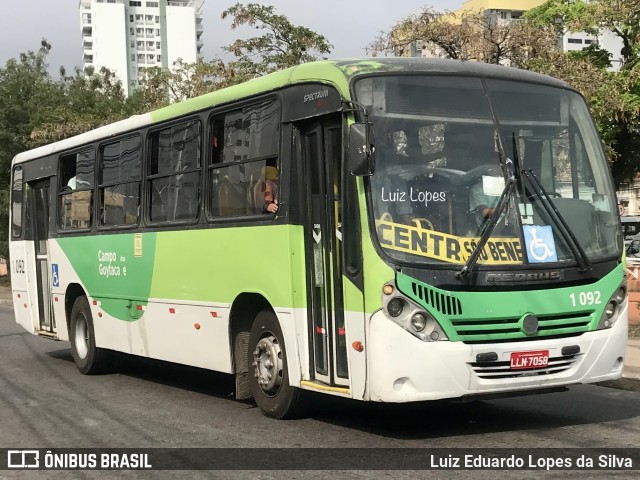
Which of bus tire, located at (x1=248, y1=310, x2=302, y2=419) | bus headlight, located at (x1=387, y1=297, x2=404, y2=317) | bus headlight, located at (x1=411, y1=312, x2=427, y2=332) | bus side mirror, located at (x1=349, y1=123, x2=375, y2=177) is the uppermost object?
bus side mirror, located at (x1=349, y1=123, x2=375, y2=177)

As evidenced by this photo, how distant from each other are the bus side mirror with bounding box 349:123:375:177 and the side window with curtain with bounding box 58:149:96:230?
5984mm

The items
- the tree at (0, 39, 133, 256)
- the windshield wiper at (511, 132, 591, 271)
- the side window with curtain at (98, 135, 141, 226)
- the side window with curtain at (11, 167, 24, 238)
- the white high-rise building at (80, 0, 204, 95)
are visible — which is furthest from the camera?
the white high-rise building at (80, 0, 204, 95)

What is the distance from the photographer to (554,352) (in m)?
6.98

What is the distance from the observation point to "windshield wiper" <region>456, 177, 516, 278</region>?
674cm

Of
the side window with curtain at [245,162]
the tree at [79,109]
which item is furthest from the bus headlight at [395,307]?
the tree at [79,109]

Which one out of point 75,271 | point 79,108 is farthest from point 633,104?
point 79,108

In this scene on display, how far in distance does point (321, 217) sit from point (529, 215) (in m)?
1.65

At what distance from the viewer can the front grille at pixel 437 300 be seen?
263 inches

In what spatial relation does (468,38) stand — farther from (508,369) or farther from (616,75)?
(508,369)

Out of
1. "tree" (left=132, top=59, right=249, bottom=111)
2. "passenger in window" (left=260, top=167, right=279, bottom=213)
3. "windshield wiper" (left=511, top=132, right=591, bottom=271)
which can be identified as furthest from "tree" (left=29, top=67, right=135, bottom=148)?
"windshield wiper" (left=511, top=132, right=591, bottom=271)

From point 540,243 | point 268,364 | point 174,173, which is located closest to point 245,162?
point 174,173

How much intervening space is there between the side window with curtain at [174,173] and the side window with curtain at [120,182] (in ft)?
1.33

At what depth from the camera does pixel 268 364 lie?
8.20m

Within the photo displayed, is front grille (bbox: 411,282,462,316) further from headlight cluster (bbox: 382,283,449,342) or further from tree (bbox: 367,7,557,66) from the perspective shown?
tree (bbox: 367,7,557,66)
